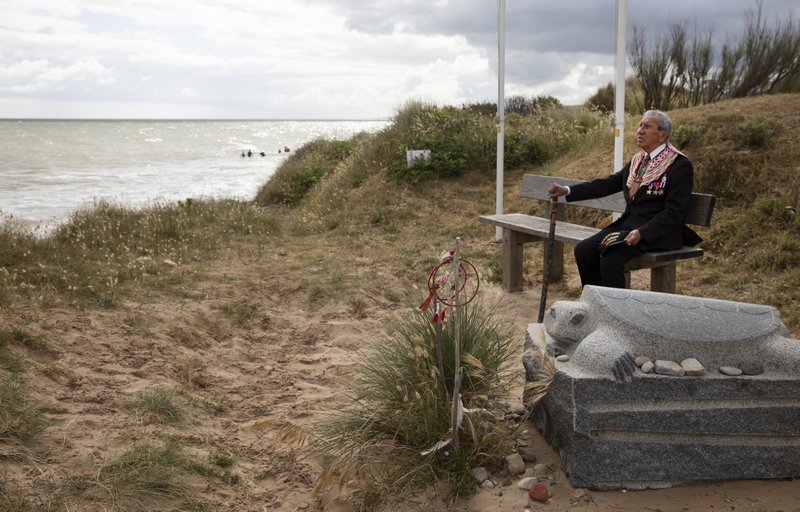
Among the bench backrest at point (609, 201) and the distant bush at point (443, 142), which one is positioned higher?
the distant bush at point (443, 142)

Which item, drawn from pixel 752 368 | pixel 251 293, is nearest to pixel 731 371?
pixel 752 368

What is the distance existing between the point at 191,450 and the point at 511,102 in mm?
15051

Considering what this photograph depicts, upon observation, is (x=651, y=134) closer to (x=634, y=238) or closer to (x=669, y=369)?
(x=634, y=238)

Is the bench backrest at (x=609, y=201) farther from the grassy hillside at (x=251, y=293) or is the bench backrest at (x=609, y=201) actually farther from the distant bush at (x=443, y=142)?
the distant bush at (x=443, y=142)

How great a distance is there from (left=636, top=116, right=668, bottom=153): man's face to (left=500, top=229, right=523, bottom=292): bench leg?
6.16 ft

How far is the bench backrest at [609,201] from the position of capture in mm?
4727

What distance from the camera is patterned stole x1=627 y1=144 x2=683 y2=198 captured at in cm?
470

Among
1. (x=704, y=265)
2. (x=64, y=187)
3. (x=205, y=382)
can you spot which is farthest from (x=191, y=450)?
(x=64, y=187)

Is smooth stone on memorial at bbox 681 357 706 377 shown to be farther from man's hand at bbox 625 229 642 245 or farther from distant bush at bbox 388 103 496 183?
distant bush at bbox 388 103 496 183

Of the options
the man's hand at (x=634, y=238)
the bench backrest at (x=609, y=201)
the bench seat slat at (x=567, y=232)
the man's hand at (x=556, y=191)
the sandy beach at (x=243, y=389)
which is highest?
the man's hand at (x=556, y=191)

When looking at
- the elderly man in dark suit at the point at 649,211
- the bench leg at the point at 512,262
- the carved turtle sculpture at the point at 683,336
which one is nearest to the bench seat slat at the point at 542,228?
the bench leg at the point at 512,262

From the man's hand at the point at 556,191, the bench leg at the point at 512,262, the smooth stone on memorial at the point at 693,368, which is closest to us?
the smooth stone on memorial at the point at 693,368

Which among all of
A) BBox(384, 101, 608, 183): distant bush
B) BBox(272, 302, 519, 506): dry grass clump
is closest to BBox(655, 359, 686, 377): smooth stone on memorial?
BBox(272, 302, 519, 506): dry grass clump

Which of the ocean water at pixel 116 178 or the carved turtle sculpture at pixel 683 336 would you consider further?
the ocean water at pixel 116 178
